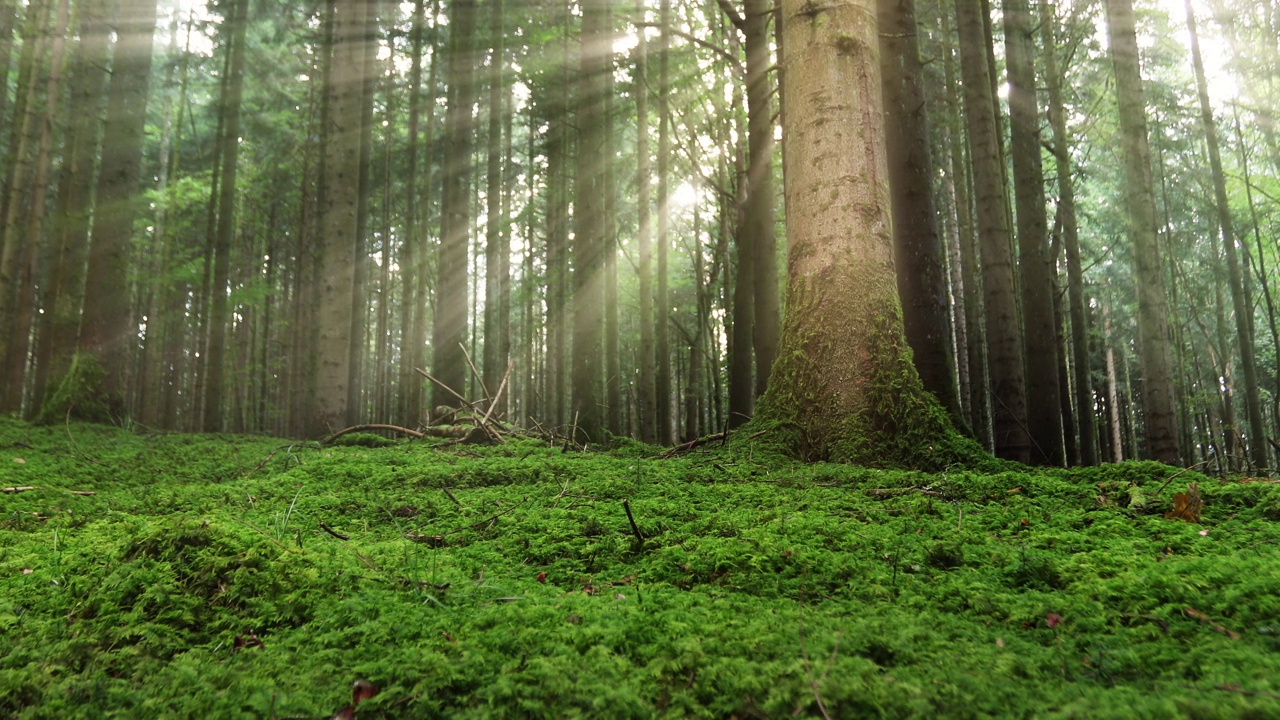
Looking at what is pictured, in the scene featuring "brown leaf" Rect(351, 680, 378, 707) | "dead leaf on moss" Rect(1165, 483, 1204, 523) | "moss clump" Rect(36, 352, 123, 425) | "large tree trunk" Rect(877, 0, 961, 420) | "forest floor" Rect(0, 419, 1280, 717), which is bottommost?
"brown leaf" Rect(351, 680, 378, 707)

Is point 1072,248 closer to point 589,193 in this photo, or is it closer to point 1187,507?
point 589,193

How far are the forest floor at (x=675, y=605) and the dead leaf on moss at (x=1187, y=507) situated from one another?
0.01 metres

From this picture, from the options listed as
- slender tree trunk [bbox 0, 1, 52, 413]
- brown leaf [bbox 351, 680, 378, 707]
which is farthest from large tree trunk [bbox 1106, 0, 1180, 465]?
slender tree trunk [bbox 0, 1, 52, 413]

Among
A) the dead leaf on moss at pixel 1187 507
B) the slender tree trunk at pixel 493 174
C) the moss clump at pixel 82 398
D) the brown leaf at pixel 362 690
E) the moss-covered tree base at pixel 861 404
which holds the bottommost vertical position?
the brown leaf at pixel 362 690

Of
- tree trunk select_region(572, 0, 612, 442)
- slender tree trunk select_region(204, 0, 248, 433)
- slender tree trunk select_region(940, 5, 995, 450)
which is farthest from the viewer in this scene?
slender tree trunk select_region(204, 0, 248, 433)

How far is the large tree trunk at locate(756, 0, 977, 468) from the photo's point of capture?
3590 mm

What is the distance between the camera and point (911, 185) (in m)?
6.37

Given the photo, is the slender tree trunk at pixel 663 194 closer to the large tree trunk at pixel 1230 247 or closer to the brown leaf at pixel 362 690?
the brown leaf at pixel 362 690

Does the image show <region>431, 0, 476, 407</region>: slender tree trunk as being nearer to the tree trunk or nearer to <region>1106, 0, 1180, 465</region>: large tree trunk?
the tree trunk

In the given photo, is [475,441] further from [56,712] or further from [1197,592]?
[1197,592]

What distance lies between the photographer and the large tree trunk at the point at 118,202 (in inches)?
330

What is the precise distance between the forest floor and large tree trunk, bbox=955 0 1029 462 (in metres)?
4.80

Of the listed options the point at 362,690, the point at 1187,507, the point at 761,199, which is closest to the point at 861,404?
the point at 1187,507

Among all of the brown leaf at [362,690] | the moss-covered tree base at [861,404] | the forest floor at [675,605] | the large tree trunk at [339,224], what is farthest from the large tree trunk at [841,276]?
the large tree trunk at [339,224]
